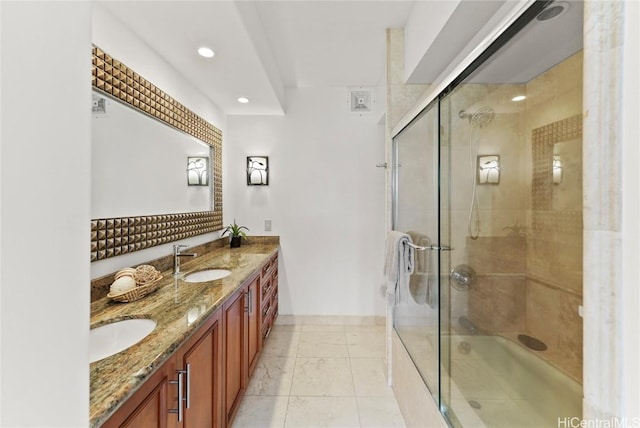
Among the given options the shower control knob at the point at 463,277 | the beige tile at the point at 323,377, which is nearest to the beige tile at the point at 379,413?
the beige tile at the point at 323,377

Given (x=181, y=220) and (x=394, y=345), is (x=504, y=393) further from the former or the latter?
(x=181, y=220)

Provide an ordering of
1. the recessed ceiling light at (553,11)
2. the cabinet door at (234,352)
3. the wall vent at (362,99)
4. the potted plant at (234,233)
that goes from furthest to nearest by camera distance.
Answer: the wall vent at (362,99) < the potted plant at (234,233) < the cabinet door at (234,352) < the recessed ceiling light at (553,11)

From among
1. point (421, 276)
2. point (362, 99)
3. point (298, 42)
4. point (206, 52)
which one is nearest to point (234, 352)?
point (421, 276)

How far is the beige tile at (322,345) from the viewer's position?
7.81 ft

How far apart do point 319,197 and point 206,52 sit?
1696mm

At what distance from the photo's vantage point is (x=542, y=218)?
113cm

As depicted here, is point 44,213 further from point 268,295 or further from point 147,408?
point 268,295

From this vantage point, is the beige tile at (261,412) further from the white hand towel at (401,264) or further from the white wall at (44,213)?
the white wall at (44,213)

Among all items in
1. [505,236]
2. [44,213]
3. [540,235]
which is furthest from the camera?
[505,236]

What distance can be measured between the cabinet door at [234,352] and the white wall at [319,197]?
1.28 meters

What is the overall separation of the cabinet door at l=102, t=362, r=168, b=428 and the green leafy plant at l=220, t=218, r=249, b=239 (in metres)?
1.99

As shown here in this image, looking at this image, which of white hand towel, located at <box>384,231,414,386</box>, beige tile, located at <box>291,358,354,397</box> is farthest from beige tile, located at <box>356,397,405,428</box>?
white hand towel, located at <box>384,231,414,386</box>

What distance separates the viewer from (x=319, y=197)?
2957mm

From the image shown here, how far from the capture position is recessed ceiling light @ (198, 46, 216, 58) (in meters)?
1.66
